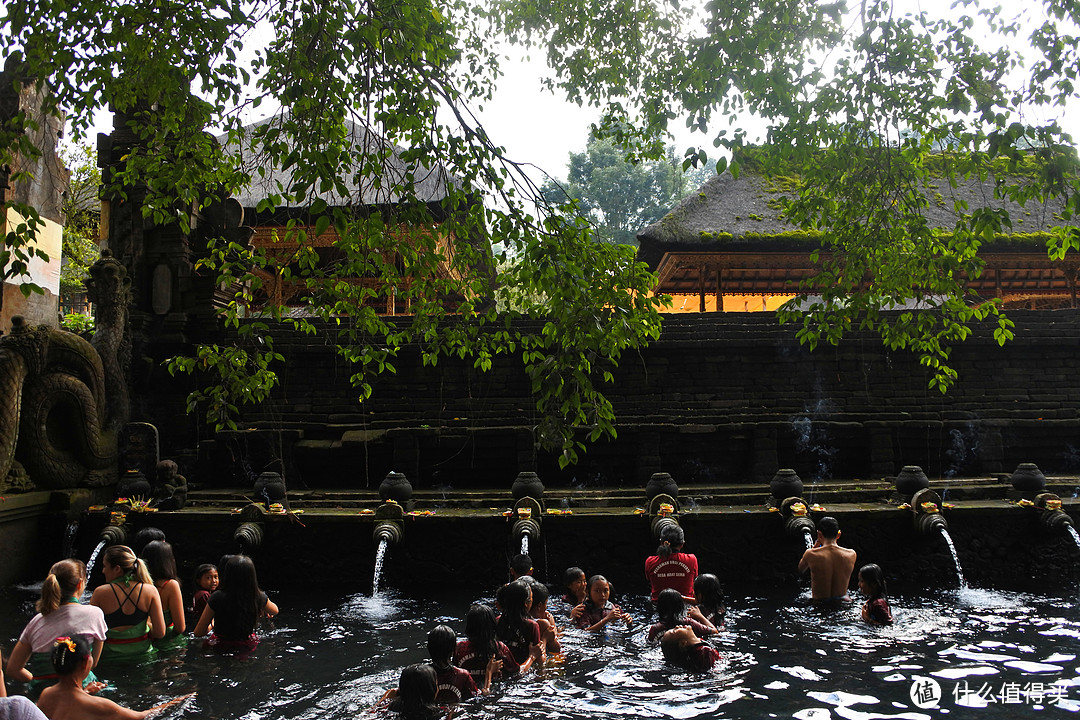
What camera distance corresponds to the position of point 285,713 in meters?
5.16

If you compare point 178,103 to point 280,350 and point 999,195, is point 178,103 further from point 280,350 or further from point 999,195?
point 280,350

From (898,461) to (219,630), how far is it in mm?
10367

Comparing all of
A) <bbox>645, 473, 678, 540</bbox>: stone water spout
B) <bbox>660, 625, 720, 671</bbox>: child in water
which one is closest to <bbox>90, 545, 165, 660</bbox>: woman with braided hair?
<bbox>660, 625, 720, 671</bbox>: child in water

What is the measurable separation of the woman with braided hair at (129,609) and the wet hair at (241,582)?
519mm

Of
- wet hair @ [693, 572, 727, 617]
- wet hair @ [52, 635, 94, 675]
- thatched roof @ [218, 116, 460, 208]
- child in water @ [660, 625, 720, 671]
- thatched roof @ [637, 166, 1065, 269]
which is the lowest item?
child in water @ [660, 625, 720, 671]

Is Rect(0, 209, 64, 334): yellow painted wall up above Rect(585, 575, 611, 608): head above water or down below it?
above

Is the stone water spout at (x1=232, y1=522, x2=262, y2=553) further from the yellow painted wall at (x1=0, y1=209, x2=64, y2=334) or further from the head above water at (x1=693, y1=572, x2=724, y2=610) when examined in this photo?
the yellow painted wall at (x1=0, y1=209, x2=64, y2=334)

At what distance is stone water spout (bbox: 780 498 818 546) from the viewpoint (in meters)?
8.49

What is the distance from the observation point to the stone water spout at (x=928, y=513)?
847cm

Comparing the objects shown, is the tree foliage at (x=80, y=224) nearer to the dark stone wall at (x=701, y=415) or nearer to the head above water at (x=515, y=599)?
the dark stone wall at (x=701, y=415)

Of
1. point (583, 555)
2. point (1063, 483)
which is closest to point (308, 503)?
point (583, 555)

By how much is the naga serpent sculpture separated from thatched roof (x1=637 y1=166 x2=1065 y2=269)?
32.1 ft

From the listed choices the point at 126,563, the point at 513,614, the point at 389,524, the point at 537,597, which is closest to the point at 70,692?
the point at 126,563

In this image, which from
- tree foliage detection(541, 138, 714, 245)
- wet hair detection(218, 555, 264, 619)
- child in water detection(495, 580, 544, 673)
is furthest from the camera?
tree foliage detection(541, 138, 714, 245)
